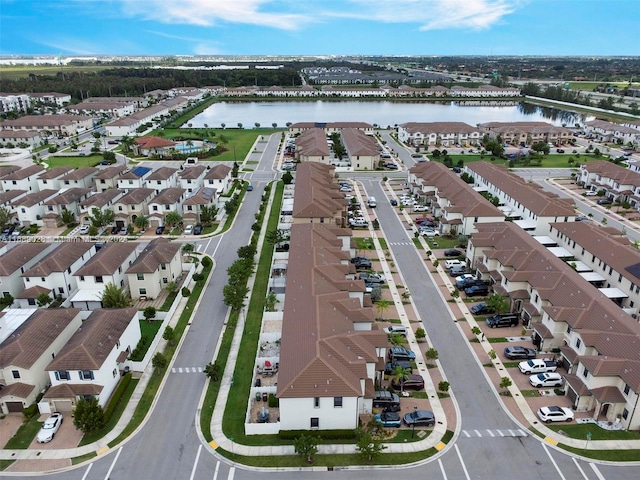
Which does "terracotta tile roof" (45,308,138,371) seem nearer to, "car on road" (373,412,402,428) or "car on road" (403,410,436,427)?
"car on road" (373,412,402,428)

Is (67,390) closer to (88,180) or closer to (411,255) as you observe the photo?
(411,255)

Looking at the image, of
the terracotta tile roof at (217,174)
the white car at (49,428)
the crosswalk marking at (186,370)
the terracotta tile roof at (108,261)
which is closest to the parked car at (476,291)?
the crosswalk marking at (186,370)

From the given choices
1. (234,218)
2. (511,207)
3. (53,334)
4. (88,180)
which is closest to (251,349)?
(53,334)

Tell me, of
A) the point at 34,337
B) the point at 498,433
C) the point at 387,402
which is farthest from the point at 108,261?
the point at 498,433

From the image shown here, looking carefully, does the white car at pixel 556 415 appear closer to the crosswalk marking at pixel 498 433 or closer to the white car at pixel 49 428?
the crosswalk marking at pixel 498 433

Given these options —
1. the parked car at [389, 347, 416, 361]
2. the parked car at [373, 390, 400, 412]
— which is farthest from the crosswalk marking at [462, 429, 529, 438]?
the parked car at [389, 347, 416, 361]
